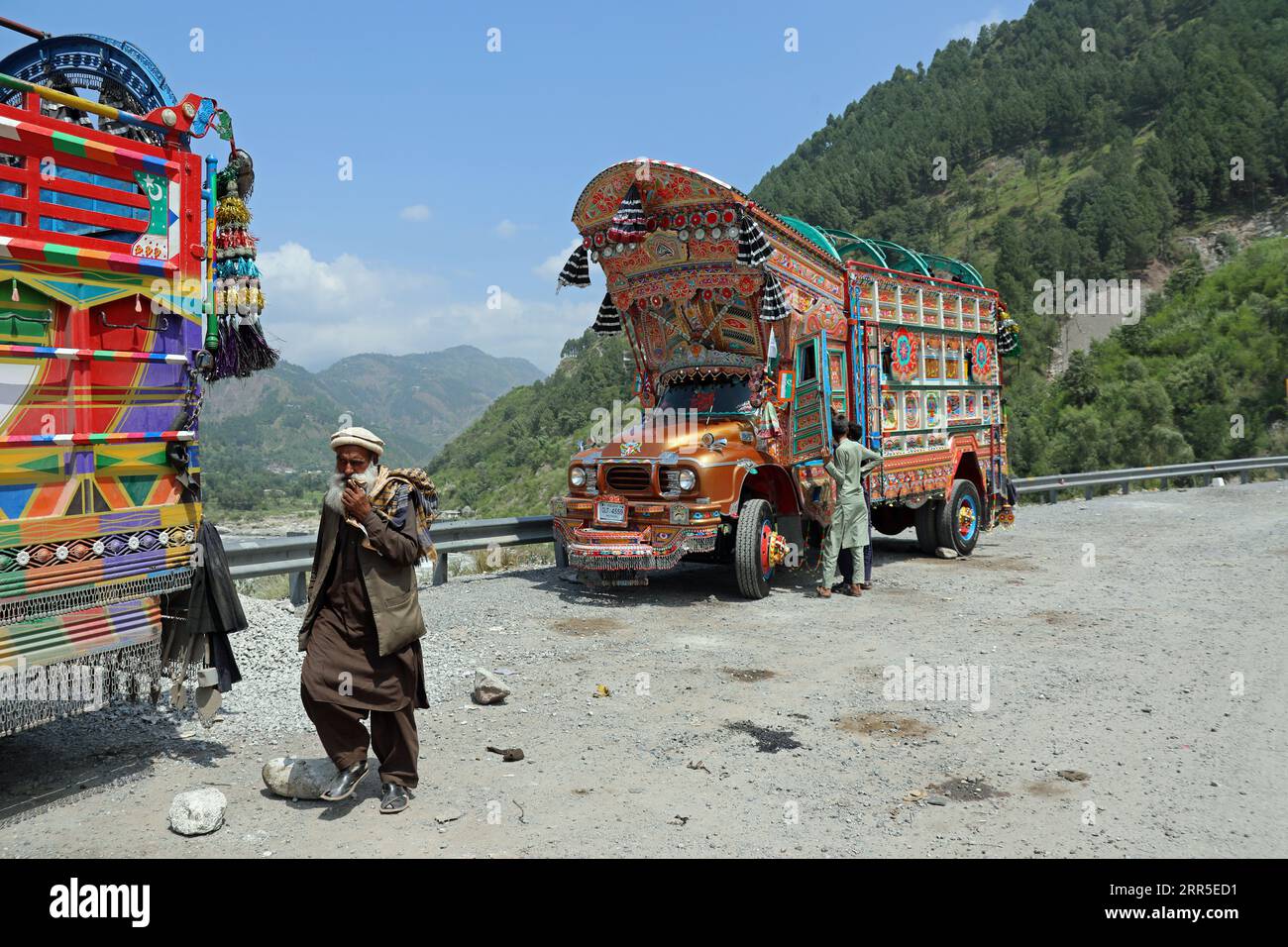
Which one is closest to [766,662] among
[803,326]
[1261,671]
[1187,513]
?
[1261,671]

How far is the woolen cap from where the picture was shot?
4344 millimetres

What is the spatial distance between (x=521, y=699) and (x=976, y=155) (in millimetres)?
Answer: 121516

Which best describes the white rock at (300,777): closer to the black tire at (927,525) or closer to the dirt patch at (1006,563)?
the dirt patch at (1006,563)

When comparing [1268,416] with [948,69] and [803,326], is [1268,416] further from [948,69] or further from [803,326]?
[948,69]

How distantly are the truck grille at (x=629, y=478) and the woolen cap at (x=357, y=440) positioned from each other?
545 cm

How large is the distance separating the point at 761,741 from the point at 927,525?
833 cm

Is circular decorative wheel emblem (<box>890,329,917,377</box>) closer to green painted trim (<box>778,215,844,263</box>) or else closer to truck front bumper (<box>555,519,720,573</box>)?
green painted trim (<box>778,215,844,263</box>)

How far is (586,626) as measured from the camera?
8555mm

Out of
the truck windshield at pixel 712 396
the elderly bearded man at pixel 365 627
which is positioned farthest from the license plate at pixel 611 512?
the elderly bearded man at pixel 365 627

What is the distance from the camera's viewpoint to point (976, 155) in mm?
112500

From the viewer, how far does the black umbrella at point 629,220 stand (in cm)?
1008

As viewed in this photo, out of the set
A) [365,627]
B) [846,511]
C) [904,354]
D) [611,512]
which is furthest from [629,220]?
[365,627]

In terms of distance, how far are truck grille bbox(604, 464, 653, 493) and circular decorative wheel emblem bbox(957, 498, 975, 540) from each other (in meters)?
5.52

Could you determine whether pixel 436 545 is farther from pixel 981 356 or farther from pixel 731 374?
pixel 981 356
